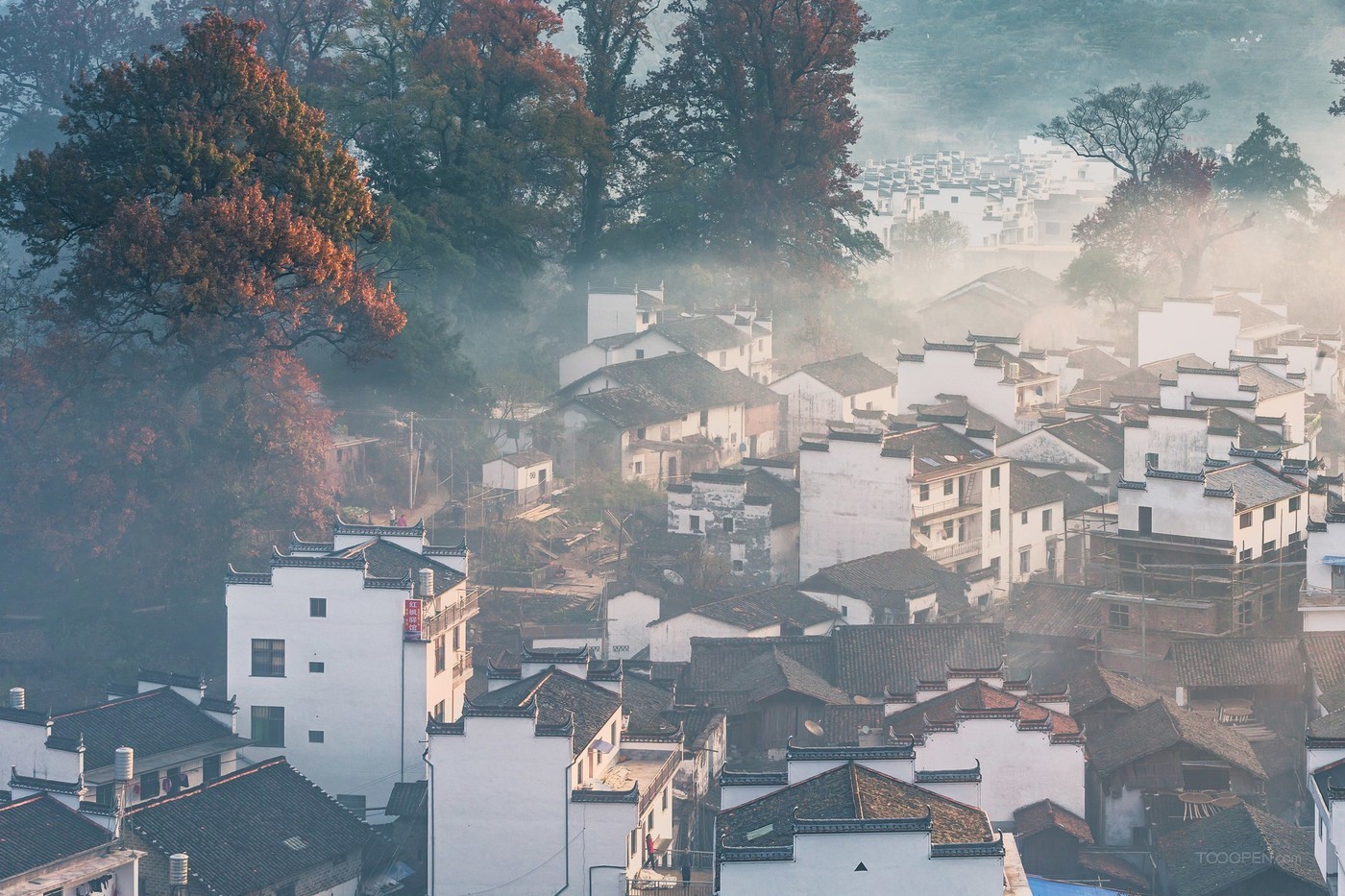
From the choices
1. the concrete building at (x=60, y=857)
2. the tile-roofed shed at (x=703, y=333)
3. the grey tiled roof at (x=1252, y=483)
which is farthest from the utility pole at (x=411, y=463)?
the grey tiled roof at (x=1252, y=483)

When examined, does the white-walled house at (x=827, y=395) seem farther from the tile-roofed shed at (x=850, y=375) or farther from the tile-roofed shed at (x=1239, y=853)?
the tile-roofed shed at (x=1239, y=853)

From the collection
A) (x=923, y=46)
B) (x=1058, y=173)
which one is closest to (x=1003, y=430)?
(x=1058, y=173)

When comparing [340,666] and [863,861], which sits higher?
[340,666]

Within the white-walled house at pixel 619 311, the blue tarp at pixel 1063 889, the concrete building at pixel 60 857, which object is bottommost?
the blue tarp at pixel 1063 889

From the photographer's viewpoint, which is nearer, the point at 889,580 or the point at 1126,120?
the point at 889,580

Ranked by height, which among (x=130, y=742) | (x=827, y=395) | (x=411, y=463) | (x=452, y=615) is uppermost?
(x=827, y=395)

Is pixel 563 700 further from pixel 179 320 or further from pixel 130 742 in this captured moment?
pixel 179 320

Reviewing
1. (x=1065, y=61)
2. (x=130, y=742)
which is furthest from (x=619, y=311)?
(x=1065, y=61)
